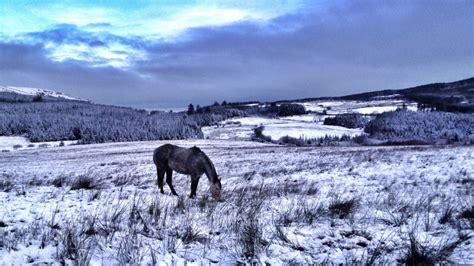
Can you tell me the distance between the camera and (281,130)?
8769 centimetres

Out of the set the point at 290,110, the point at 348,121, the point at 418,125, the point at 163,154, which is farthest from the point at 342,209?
the point at 290,110

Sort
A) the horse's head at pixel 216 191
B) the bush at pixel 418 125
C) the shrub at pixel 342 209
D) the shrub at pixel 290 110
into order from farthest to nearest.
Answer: the shrub at pixel 290 110, the bush at pixel 418 125, the horse's head at pixel 216 191, the shrub at pixel 342 209

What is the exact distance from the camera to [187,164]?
1012cm

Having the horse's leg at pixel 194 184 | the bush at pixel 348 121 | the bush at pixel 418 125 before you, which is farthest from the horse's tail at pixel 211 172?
the bush at pixel 348 121

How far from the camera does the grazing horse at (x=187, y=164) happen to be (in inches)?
368

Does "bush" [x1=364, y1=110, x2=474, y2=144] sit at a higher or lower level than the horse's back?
lower

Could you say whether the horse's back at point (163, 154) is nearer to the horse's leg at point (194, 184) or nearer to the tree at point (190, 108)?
the horse's leg at point (194, 184)

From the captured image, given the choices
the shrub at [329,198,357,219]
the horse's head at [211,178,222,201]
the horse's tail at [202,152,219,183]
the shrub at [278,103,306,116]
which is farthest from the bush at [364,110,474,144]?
the shrub at [329,198,357,219]

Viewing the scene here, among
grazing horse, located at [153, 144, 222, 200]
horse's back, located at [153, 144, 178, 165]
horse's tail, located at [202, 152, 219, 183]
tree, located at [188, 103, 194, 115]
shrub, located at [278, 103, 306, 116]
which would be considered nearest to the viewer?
horse's tail, located at [202, 152, 219, 183]

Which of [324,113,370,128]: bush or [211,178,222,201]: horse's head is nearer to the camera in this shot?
[211,178,222,201]: horse's head

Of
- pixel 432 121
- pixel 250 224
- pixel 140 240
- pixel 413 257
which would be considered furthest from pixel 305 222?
pixel 432 121

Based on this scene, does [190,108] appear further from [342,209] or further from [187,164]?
[342,209]

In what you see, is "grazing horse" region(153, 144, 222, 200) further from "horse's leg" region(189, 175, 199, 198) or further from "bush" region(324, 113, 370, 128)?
"bush" region(324, 113, 370, 128)

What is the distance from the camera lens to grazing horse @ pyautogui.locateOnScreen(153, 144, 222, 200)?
30.7ft
